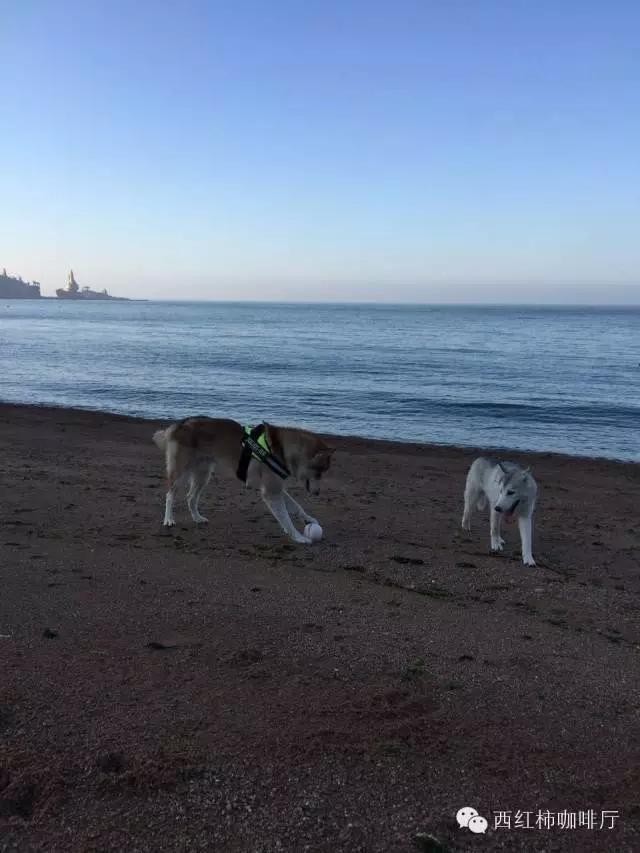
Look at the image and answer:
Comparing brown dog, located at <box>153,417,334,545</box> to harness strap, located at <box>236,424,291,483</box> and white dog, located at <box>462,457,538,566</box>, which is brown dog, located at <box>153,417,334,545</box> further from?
white dog, located at <box>462,457,538,566</box>

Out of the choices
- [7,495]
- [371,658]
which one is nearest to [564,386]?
[7,495]

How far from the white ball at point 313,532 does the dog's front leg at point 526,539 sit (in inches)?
93.8

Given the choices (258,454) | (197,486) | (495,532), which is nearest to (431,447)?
(495,532)

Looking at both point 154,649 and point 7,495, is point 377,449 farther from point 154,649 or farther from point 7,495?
point 154,649

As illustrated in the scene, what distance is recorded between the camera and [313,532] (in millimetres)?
7789

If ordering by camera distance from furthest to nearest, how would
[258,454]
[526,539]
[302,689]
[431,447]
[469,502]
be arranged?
[431,447] < [469,502] < [258,454] < [526,539] < [302,689]

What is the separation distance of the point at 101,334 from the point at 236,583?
60308 millimetres

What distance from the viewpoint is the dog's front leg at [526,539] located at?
7496 millimetres

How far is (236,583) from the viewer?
5898mm

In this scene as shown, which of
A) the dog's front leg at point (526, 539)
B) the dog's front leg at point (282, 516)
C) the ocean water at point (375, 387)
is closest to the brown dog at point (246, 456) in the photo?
the dog's front leg at point (282, 516)

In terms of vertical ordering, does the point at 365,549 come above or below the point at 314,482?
below

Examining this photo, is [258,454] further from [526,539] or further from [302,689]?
[302,689]

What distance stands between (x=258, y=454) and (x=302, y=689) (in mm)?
4441

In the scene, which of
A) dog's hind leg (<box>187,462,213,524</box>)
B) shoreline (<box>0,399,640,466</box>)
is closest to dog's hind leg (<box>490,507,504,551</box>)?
dog's hind leg (<box>187,462,213,524</box>)
